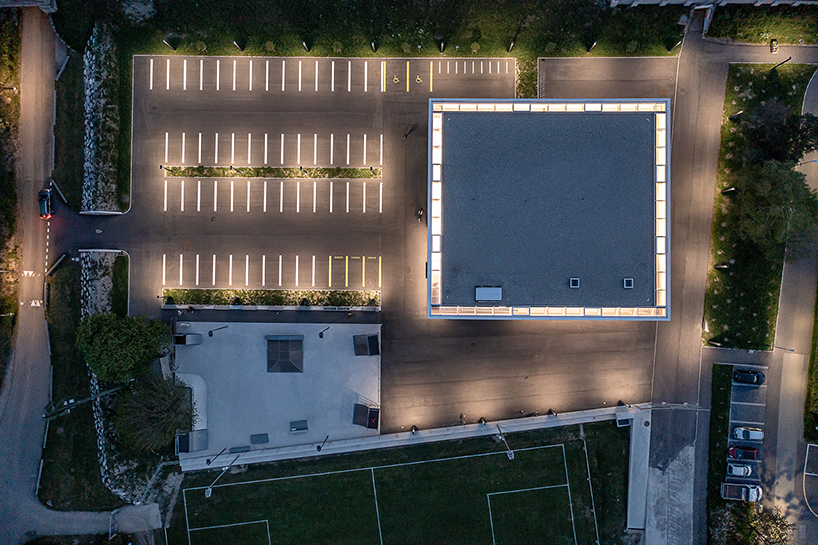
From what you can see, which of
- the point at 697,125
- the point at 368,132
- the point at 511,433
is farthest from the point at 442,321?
the point at 697,125

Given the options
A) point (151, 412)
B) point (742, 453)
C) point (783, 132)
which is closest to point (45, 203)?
point (151, 412)

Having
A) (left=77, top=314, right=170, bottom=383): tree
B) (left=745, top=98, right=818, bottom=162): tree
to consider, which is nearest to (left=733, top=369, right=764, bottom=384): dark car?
(left=745, top=98, right=818, bottom=162): tree

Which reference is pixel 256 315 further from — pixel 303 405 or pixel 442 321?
pixel 442 321

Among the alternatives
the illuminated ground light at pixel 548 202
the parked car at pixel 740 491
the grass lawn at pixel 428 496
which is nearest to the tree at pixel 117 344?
the grass lawn at pixel 428 496

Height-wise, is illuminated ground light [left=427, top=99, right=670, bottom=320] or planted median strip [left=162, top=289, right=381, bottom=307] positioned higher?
illuminated ground light [left=427, top=99, right=670, bottom=320]

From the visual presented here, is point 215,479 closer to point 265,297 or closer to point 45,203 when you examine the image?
point 265,297

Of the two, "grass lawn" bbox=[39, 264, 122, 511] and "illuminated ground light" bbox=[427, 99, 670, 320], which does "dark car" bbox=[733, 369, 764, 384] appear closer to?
"illuminated ground light" bbox=[427, 99, 670, 320]
